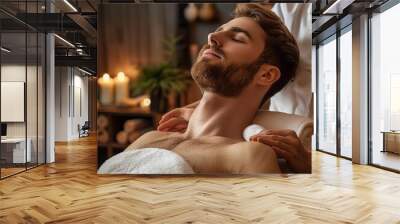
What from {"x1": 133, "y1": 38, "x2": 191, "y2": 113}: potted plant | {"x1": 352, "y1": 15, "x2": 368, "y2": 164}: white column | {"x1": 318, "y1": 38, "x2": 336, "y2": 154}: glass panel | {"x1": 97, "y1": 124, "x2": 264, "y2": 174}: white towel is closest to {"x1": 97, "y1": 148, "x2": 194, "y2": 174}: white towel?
{"x1": 97, "y1": 124, "x2": 264, "y2": 174}: white towel

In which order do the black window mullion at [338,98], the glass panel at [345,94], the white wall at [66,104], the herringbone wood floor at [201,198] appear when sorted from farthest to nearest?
1. the white wall at [66,104]
2. the black window mullion at [338,98]
3. the glass panel at [345,94]
4. the herringbone wood floor at [201,198]

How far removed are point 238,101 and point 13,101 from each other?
3.82 metres

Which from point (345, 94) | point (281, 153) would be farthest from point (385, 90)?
point (281, 153)

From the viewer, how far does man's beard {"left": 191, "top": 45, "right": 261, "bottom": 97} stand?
585 cm

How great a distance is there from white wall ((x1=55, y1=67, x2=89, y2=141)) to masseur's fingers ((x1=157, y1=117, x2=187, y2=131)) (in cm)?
1044

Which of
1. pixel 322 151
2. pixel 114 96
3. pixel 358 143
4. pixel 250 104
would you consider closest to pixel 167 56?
pixel 114 96

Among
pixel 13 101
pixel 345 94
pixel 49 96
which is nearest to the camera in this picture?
pixel 13 101

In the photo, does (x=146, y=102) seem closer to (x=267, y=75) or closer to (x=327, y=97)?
(x=267, y=75)

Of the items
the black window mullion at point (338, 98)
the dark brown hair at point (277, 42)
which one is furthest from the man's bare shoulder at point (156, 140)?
the black window mullion at point (338, 98)

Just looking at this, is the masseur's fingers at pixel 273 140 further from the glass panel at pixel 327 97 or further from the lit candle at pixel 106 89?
the glass panel at pixel 327 97

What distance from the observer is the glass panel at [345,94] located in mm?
8984

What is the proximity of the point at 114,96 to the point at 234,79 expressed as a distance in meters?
1.79

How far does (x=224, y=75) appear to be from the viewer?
588cm

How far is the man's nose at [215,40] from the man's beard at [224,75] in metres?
0.08
